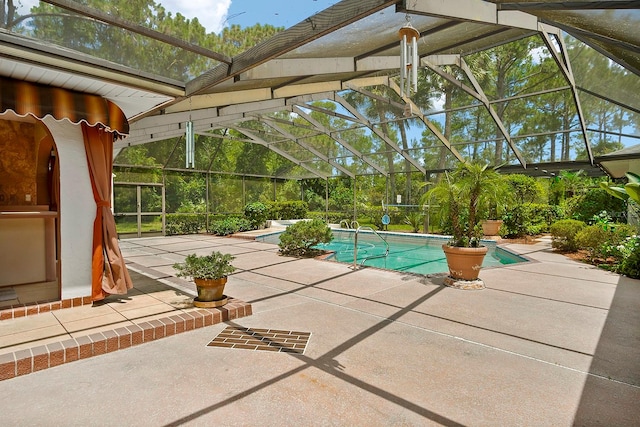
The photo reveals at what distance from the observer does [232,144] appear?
46.1ft

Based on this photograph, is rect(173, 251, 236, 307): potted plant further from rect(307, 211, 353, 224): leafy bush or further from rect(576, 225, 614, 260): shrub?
rect(307, 211, 353, 224): leafy bush

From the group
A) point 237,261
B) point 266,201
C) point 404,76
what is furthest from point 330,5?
point 266,201

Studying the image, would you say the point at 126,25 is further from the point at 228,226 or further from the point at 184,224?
the point at 184,224

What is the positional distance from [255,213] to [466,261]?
10736 millimetres

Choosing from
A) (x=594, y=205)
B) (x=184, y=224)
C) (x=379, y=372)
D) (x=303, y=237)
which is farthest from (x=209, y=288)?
(x=594, y=205)

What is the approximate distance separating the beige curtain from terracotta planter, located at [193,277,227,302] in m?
0.92

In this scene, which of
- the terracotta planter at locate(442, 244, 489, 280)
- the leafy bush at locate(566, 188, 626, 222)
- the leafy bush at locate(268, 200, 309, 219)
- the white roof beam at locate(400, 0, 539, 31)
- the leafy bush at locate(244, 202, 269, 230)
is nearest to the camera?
the white roof beam at locate(400, 0, 539, 31)

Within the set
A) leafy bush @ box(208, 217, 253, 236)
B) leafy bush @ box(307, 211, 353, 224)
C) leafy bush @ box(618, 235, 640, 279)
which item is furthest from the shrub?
leafy bush @ box(208, 217, 253, 236)

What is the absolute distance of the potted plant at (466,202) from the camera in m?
5.26

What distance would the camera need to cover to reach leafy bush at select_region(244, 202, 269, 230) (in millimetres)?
14727

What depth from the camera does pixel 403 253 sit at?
10414 millimetres

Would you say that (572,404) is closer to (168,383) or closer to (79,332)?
(168,383)

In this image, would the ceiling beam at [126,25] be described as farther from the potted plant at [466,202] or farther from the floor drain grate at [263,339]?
the potted plant at [466,202]

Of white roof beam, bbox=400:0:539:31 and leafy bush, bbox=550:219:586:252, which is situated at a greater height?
white roof beam, bbox=400:0:539:31
